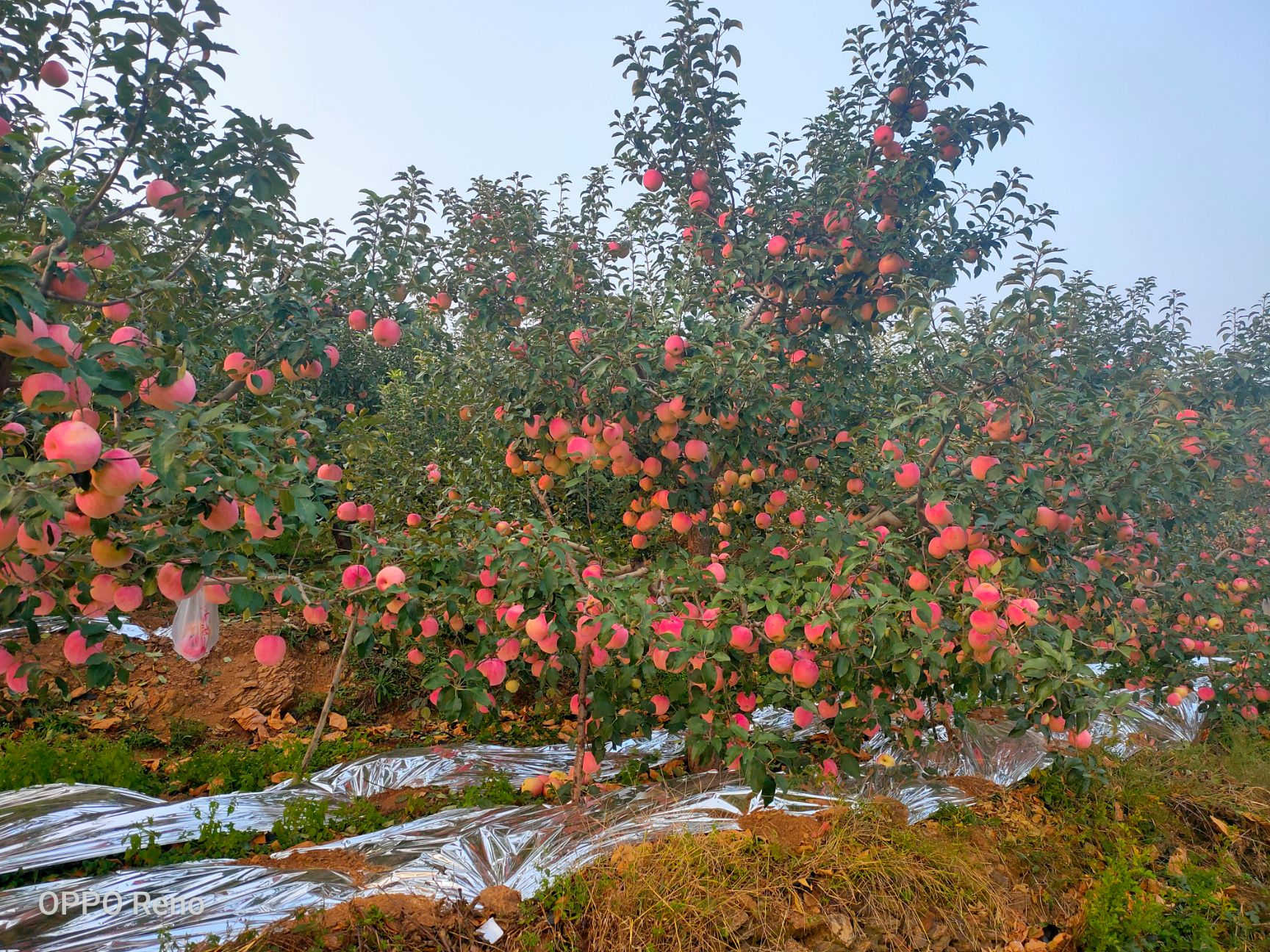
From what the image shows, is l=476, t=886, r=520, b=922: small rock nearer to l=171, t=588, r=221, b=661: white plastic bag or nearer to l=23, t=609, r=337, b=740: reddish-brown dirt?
l=171, t=588, r=221, b=661: white plastic bag

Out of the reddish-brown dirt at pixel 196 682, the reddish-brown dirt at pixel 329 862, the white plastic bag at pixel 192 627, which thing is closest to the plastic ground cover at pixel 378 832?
the reddish-brown dirt at pixel 329 862

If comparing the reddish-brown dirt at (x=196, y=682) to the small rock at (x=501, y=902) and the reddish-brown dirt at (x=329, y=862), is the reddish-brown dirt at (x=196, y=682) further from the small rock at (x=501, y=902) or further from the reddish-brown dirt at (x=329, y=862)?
the small rock at (x=501, y=902)

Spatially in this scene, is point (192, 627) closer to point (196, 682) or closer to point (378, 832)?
point (378, 832)

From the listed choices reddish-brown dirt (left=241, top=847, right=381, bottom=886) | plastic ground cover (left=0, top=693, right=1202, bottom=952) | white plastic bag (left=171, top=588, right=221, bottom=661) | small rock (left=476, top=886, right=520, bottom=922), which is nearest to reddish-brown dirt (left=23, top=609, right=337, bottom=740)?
plastic ground cover (left=0, top=693, right=1202, bottom=952)

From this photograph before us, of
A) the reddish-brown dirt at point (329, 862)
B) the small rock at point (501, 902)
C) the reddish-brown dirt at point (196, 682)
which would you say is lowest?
the small rock at point (501, 902)

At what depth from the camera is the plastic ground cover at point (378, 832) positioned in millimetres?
2113

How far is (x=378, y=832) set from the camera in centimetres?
275

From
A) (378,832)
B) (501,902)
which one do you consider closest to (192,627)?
(378,832)

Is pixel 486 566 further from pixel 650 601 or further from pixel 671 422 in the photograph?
pixel 671 422

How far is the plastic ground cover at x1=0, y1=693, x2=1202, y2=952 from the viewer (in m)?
2.11

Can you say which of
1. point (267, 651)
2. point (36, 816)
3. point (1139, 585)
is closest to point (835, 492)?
point (1139, 585)

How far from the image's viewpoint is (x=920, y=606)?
2461mm

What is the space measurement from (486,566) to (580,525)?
2.43m

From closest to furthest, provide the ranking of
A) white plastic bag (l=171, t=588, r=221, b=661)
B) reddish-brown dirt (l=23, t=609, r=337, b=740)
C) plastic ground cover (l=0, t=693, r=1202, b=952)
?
plastic ground cover (l=0, t=693, r=1202, b=952) < white plastic bag (l=171, t=588, r=221, b=661) < reddish-brown dirt (l=23, t=609, r=337, b=740)
